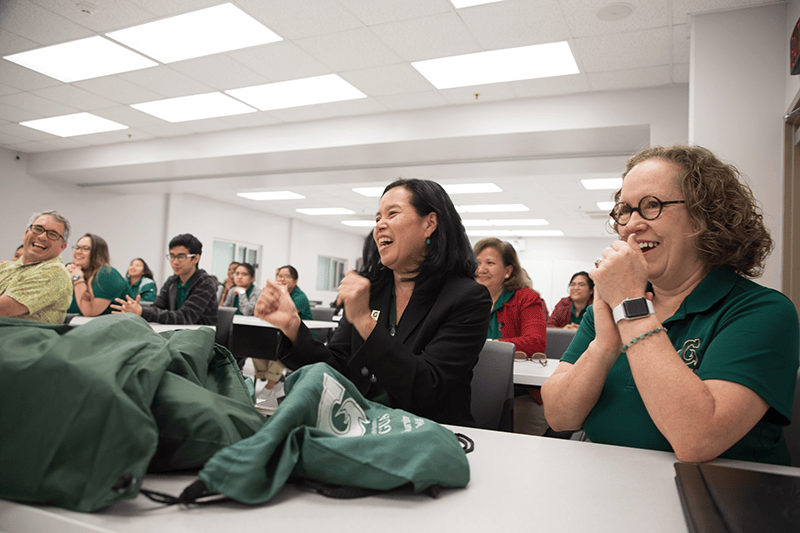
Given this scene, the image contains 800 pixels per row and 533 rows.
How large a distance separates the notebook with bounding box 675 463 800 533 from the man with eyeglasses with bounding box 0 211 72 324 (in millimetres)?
2949

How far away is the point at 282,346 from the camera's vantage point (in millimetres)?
1418

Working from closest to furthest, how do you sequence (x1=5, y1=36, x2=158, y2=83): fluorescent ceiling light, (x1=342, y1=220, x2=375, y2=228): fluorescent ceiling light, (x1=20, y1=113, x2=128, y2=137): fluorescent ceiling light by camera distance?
(x1=5, y1=36, x2=158, y2=83): fluorescent ceiling light < (x1=20, y1=113, x2=128, y2=137): fluorescent ceiling light < (x1=342, y1=220, x2=375, y2=228): fluorescent ceiling light

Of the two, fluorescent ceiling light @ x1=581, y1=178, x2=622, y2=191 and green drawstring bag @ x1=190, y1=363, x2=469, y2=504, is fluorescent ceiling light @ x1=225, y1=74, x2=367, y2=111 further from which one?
green drawstring bag @ x1=190, y1=363, x2=469, y2=504

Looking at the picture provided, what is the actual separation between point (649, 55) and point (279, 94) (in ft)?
11.9

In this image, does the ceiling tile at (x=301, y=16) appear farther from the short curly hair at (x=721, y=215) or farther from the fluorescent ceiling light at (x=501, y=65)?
the short curly hair at (x=721, y=215)

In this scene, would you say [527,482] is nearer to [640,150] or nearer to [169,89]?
[640,150]

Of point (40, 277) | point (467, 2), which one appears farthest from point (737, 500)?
point (467, 2)

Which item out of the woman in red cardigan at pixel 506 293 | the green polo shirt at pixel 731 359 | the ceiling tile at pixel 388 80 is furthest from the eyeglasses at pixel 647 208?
the ceiling tile at pixel 388 80

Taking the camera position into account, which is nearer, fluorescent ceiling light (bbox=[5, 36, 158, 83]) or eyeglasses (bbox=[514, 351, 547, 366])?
eyeglasses (bbox=[514, 351, 547, 366])

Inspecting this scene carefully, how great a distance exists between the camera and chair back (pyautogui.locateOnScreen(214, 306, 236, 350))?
13.6 ft

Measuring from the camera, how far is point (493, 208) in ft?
33.1

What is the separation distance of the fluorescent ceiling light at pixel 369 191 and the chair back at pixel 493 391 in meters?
7.21

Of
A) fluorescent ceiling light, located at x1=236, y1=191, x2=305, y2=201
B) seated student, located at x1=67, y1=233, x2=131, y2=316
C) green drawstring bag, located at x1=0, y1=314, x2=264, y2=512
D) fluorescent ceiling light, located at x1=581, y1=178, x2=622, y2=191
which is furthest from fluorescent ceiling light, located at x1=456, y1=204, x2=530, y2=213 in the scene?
green drawstring bag, located at x1=0, y1=314, x2=264, y2=512

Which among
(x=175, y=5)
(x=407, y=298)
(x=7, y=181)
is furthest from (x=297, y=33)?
(x=7, y=181)
